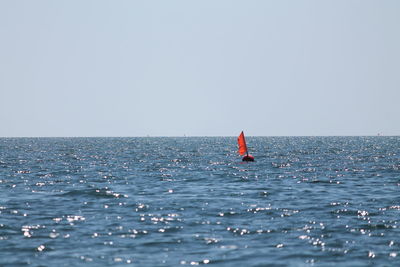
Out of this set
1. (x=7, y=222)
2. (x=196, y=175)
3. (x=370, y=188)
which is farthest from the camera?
(x=196, y=175)

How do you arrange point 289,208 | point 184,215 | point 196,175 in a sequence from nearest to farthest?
point 184,215, point 289,208, point 196,175

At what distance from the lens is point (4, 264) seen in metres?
20.5

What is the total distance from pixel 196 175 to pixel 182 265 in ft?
123

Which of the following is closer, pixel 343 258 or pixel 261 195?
pixel 343 258

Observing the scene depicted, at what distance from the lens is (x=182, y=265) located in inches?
807

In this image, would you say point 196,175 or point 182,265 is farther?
point 196,175

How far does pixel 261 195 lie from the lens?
131 feet

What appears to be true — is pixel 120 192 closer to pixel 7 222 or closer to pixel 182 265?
pixel 7 222

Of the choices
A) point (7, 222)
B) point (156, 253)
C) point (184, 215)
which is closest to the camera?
point (156, 253)

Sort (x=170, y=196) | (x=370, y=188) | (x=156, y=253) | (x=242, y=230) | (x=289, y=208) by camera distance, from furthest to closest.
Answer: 1. (x=370, y=188)
2. (x=170, y=196)
3. (x=289, y=208)
4. (x=242, y=230)
5. (x=156, y=253)

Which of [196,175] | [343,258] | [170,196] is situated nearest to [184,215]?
[170,196]

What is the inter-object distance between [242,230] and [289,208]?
7500mm

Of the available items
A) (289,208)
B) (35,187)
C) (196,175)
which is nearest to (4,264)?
(289,208)

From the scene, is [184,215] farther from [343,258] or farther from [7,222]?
[343,258]
